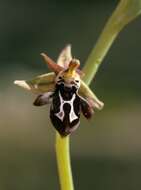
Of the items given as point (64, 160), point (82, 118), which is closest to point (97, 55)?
point (64, 160)

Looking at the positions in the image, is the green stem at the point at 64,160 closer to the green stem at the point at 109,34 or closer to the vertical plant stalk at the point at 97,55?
the vertical plant stalk at the point at 97,55

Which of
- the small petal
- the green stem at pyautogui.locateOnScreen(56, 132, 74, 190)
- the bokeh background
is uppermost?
the bokeh background

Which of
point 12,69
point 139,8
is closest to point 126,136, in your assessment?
point 12,69

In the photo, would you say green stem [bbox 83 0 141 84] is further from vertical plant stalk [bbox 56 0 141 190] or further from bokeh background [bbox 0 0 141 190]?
bokeh background [bbox 0 0 141 190]

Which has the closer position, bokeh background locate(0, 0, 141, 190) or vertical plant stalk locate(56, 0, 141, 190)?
vertical plant stalk locate(56, 0, 141, 190)

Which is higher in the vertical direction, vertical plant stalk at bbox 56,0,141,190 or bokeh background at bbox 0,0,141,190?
bokeh background at bbox 0,0,141,190

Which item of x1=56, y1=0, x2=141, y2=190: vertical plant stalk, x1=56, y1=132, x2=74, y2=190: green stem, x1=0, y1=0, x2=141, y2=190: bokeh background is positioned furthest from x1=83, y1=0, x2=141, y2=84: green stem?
x1=0, y1=0, x2=141, y2=190: bokeh background

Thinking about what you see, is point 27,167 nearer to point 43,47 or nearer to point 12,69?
point 12,69
